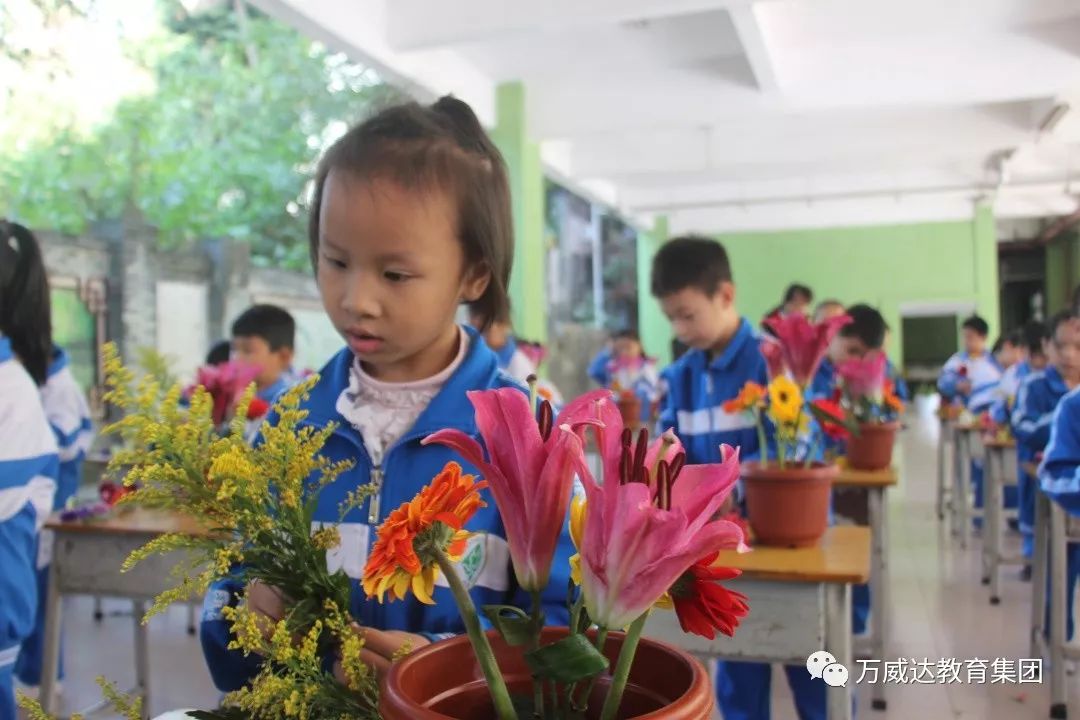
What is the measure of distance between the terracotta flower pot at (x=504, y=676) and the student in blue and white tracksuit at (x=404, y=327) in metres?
0.10

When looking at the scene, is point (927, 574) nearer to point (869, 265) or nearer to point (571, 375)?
point (571, 375)

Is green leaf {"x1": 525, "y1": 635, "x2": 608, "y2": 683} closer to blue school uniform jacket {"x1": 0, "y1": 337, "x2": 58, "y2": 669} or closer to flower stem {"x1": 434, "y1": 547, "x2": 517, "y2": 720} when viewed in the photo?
flower stem {"x1": 434, "y1": 547, "x2": 517, "y2": 720}

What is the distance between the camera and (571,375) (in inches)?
441

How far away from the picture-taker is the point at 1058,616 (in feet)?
9.95

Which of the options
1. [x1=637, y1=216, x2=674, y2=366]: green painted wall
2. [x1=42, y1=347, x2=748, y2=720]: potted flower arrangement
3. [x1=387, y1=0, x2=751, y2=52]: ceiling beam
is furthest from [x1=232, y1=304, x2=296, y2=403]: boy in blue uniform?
[x1=637, y1=216, x2=674, y2=366]: green painted wall

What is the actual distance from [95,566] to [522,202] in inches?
181

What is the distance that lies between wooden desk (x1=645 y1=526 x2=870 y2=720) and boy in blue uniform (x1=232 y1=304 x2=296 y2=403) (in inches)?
98.2

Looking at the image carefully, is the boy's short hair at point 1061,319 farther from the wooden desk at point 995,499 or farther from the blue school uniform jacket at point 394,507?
the blue school uniform jacket at point 394,507

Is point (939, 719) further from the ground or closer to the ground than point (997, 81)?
closer to the ground

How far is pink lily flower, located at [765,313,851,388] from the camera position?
2.17 metres

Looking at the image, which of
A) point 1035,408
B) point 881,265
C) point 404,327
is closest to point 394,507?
point 404,327

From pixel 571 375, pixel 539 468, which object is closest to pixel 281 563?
pixel 539 468

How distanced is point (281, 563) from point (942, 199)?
1436 centimetres

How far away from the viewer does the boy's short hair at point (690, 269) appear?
254cm
